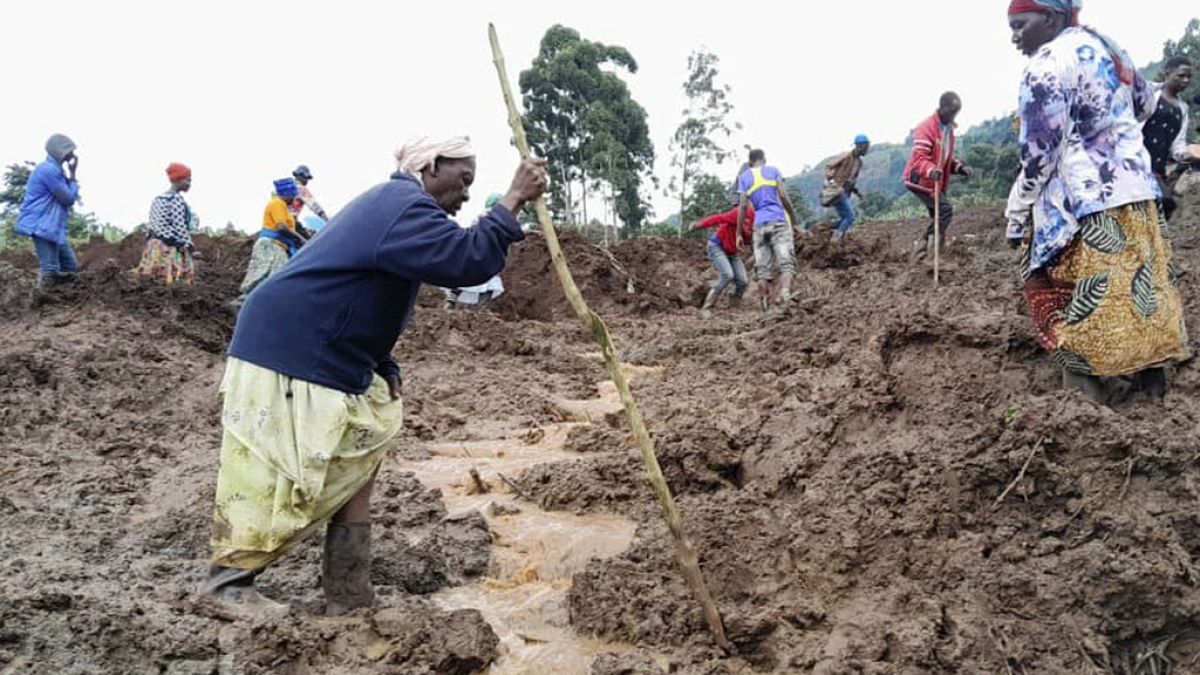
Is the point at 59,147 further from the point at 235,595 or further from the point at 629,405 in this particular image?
the point at 629,405

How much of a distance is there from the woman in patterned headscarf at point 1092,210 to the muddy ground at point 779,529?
0.22 m

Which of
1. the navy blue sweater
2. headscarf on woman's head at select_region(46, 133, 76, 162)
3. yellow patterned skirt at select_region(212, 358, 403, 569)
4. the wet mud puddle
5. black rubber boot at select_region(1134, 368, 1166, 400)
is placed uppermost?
headscarf on woman's head at select_region(46, 133, 76, 162)

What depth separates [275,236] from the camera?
335 inches

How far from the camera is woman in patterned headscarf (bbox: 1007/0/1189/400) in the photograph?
3.14 meters

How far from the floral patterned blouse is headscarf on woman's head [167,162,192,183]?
7.57 meters

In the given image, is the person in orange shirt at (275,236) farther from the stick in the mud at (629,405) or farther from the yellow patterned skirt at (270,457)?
the stick in the mud at (629,405)

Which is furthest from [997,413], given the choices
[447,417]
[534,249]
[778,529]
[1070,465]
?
[534,249]

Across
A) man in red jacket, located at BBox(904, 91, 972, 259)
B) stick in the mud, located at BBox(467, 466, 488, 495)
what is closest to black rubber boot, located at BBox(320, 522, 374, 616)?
stick in the mud, located at BBox(467, 466, 488, 495)

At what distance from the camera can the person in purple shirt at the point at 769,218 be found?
28.6 ft

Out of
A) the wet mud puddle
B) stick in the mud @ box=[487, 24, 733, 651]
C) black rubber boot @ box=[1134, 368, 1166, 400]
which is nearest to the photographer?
stick in the mud @ box=[487, 24, 733, 651]

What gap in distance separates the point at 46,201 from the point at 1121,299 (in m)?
8.09

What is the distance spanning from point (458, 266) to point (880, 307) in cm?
421

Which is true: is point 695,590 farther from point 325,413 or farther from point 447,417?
point 447,417

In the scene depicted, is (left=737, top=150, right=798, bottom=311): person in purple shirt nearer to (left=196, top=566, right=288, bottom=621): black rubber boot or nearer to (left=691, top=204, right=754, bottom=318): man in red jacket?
(left=691, top=204, right=754, bottom=318): man in red jacket
